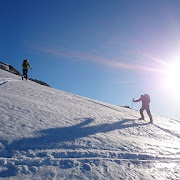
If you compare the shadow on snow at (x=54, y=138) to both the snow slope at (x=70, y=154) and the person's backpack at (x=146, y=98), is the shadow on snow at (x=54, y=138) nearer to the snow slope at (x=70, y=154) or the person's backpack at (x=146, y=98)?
the snow slope at (x=70, y=154)

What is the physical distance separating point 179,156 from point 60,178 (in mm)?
4665

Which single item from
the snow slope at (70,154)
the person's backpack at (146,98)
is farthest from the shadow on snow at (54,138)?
the person's backpack at (146,98)

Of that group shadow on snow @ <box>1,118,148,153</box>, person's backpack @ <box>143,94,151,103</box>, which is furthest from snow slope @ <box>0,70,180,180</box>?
person's backpack @ <box>143,94,151,103</box>

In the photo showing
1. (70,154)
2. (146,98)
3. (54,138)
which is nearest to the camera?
(70,154)

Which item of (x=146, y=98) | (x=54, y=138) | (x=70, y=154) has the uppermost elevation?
(x=146, y=98)

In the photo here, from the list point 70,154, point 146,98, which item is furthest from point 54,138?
point 146,98

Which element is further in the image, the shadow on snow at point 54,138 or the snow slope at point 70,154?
the shadow on snow at point 54,138

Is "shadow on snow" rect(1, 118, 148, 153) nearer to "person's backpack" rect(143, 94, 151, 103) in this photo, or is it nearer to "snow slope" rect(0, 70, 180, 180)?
"snow slope" rect(0, 70, 180, 180)

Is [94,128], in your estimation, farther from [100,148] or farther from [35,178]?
[35,178]

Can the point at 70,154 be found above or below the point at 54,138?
below

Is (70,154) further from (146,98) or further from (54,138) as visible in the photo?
(146,98)

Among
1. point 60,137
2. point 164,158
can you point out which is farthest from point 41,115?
point 164,158

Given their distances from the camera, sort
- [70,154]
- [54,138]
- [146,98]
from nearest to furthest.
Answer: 1. [70,154]
2. [54,138]
3. [146,98]

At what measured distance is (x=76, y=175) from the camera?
4.42m
